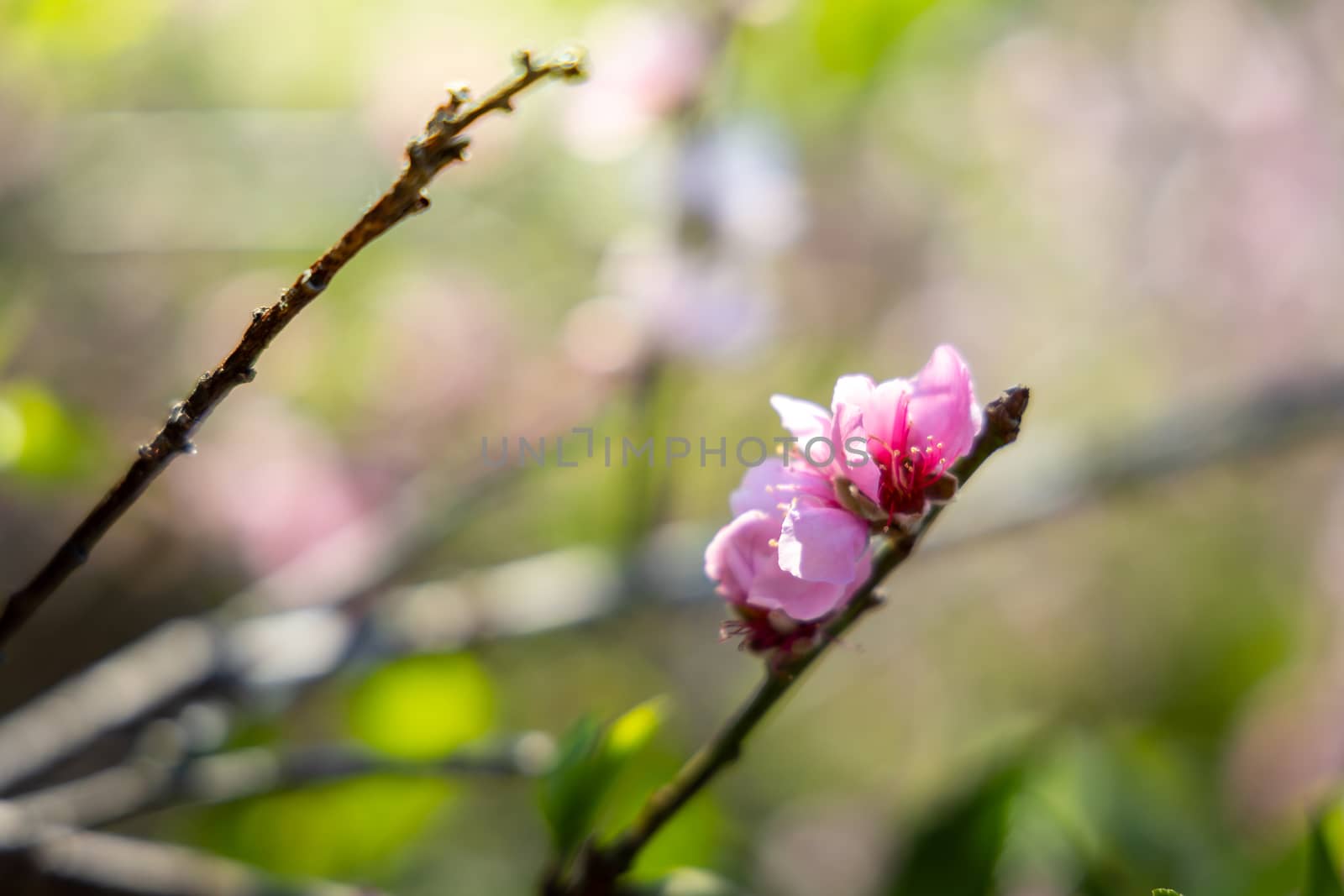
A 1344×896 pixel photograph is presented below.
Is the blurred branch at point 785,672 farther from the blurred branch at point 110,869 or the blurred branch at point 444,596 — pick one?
the blurred branch at point 444,596

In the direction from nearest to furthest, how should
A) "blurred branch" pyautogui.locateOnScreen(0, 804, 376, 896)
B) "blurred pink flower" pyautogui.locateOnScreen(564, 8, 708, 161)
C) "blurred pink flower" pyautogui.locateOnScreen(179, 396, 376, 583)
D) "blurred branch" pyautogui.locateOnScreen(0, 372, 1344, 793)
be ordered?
"blurred branch" pyautogui.locateOnScreen(0, 804, 376, 896) → "blurred branch" pyautogui.locateOnScreen(0, 372, 1344, 793) → "blurred pink flower" pyautogui.locateOnScreen(564, 8, 708, 161) → "blurred pink flower" pyautogui.locateOnScreen(179, 396, 376, 583)

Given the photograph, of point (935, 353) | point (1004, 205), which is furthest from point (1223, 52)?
point (935, 353)

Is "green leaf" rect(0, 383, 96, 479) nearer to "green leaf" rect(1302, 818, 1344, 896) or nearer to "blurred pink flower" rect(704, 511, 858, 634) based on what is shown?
"blurred pink flower" rect(704, 511, 858, 634)

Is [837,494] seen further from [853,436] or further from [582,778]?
[582,778]

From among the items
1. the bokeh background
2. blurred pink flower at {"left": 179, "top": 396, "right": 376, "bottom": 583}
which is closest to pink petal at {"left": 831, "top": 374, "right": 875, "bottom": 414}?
the bokeh background

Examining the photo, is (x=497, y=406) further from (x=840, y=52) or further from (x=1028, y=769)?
(x=1028, y=769)

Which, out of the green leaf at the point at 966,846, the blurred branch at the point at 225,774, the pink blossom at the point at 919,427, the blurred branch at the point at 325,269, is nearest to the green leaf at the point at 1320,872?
the green leaf at the point at 966,846

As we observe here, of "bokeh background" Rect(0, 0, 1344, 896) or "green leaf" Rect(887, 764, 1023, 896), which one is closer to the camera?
"green leaf" Rect(887, 764, 1023, 896)
